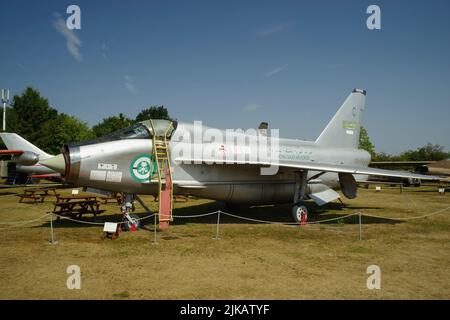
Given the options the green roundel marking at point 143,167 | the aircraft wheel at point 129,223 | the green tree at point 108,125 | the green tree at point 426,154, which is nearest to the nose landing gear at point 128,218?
the aircraft wheel at point 129,223

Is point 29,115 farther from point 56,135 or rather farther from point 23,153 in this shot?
point 23,153

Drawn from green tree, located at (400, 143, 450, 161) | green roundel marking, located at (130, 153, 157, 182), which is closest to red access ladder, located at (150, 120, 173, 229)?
green roundel marking, located at (130, 153, 157, 182)

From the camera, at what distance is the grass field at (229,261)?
5.49m

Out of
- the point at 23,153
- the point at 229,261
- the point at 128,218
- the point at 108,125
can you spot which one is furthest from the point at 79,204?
the point at 108,125

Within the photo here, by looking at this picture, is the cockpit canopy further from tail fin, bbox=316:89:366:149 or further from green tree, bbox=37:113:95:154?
green tree, bbox=37:113:95:154

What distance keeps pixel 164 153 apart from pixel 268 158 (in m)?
3.89

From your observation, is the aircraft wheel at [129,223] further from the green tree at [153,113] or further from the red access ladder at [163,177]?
the green tree at [153,113]

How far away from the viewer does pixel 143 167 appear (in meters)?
10.3

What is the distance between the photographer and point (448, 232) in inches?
428

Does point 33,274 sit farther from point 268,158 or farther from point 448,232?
point 448,232

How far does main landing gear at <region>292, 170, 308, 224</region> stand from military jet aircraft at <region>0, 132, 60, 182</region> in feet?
49.5

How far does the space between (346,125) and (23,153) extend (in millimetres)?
19583

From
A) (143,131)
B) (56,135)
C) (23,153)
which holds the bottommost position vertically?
(23,153)

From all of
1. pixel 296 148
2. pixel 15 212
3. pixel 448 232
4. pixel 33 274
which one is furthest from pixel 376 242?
pixel 15 212
